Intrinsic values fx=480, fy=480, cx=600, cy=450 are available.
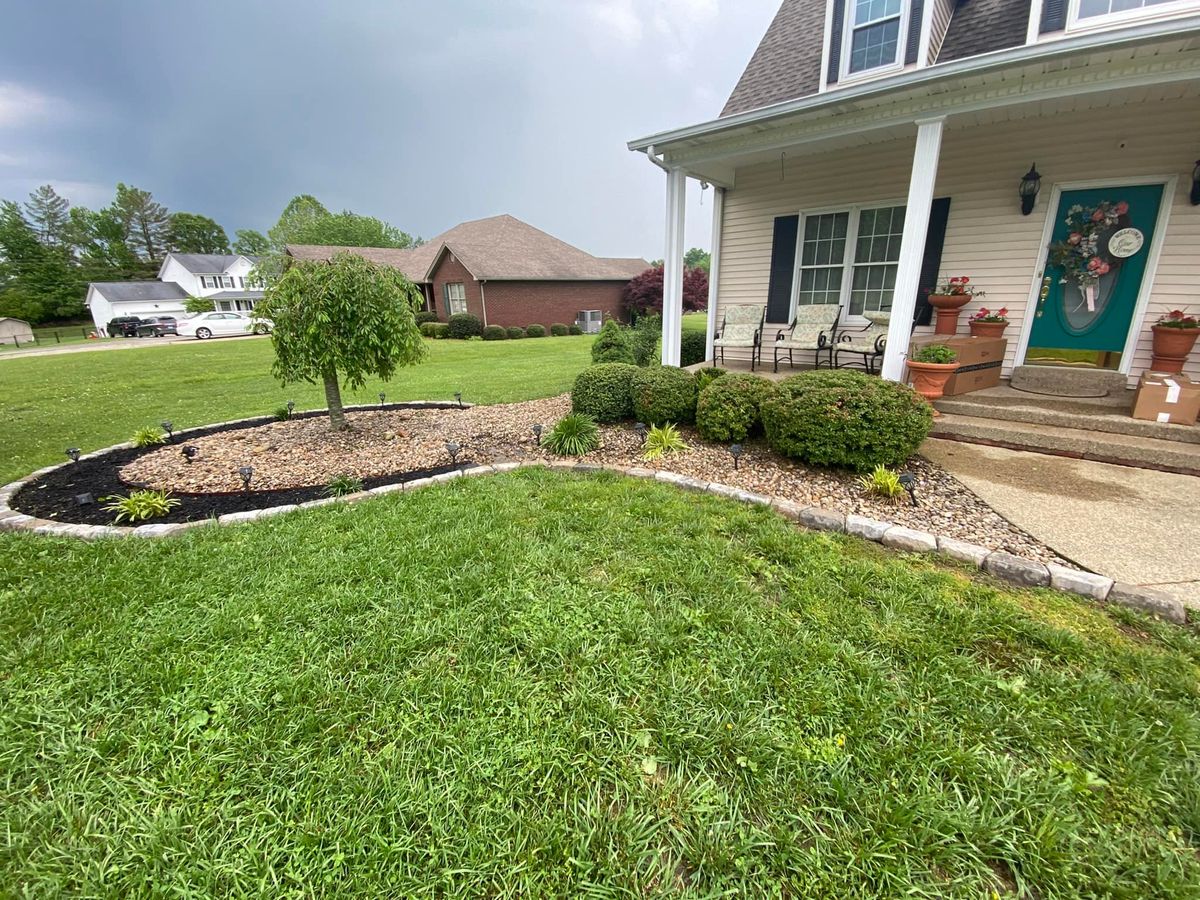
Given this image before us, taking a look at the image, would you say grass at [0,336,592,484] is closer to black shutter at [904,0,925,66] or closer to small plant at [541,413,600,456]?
small plant at [541,413,600,456]

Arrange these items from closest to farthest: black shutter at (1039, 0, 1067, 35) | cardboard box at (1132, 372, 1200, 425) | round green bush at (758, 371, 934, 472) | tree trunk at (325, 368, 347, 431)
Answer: round green bush at (758, 371, 934, 472), cardboard box at (1132, 372, 1200, 425), black shutter at (1039, 0, 1067, 35), tree trunk at (325, 368, 347, 431)

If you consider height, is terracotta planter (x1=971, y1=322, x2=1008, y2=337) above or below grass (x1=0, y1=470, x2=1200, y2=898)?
above

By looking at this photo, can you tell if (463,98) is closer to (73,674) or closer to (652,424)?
(652,424)

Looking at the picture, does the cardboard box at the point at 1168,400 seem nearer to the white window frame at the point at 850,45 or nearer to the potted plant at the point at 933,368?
the potted plant at the point at 933,368

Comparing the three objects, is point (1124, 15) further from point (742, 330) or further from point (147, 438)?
point (147, 438)

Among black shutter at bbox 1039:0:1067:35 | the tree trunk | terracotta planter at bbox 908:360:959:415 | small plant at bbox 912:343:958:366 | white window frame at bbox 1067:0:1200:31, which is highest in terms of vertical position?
black shutter at bbox 1039:0:1067:35

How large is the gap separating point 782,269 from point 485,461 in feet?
18.5

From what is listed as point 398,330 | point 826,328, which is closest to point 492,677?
point 398,330

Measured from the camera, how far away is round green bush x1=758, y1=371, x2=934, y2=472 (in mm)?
3748

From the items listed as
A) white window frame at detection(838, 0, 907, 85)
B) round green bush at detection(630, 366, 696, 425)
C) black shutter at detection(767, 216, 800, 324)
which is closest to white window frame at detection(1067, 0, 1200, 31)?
white window frame at detection(838, 0, 907, 85)

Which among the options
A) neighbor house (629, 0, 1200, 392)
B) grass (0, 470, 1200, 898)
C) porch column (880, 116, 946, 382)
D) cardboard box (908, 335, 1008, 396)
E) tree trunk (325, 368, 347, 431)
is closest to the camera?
grass (0, 470, 1200, 898)

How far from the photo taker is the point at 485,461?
4.60 m

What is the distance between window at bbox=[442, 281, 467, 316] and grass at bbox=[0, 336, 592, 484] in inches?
315

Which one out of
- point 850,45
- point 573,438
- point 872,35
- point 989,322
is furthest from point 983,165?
point 573,438
